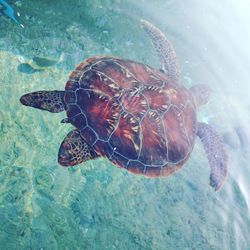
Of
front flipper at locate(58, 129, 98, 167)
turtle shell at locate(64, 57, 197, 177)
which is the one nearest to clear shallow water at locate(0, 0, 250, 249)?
front flipper at locate(58, 129, 98, 167)

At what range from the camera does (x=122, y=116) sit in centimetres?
346

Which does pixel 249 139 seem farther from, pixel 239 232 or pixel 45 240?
pixel 45 240

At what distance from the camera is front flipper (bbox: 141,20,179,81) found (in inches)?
201

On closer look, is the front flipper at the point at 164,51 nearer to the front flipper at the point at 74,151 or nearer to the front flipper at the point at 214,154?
the front flipper at the point at 214,154

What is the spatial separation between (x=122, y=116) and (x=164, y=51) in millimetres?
2227

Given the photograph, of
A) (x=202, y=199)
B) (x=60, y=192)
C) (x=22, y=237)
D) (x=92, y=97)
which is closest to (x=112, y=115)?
(x=92, y=97)

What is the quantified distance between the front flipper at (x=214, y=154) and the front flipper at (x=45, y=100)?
229cm

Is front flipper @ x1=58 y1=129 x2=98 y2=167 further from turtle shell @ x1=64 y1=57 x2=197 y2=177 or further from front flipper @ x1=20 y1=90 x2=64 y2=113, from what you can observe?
front flipper @ x1=20 y1=90 x2=64 y2=113

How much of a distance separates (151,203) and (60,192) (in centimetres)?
123

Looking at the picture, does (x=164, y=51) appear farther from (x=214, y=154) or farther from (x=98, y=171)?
(x=98, y=171)

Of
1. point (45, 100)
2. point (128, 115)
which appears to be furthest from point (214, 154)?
point (45, 100)

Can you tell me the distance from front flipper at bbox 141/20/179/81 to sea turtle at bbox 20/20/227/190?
100 centimetres

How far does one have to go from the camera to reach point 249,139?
18.6 feet

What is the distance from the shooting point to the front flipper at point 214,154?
4246 mm
